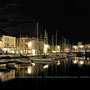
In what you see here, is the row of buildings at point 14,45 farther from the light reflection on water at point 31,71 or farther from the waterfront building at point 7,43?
the light reflection on water at point 31,71

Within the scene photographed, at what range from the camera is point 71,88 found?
1856 cm

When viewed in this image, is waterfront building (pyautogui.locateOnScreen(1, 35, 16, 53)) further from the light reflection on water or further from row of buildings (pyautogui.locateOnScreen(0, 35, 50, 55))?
the light reflection on water

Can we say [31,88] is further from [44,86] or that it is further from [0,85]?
[0,85]

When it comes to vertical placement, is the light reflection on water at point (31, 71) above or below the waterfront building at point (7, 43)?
below

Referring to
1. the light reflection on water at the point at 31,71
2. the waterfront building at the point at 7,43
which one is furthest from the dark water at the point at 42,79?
the waterfront building at the point at 7,43

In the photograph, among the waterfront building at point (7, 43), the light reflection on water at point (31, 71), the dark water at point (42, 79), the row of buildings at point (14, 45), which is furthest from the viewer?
the waterfront building at point (7, 43)

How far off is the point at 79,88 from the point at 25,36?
8029 cm

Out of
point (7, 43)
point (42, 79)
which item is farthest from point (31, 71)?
point (7, 43)

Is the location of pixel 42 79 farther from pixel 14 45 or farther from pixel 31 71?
pixel 14 45

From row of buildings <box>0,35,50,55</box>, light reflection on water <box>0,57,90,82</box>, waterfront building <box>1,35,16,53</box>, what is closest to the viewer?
light reflection on water <box>0,57,90,82</box>

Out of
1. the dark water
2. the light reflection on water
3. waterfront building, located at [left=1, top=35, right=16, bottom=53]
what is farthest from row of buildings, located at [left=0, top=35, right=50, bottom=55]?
the dark water

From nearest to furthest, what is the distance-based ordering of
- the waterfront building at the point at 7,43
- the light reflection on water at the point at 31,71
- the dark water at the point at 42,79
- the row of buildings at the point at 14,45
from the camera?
the dark water at the point at 42,79 < the light reflection on water at the point at 31,71 < the row of buildings at the point at 14,45 < the waterfront building at the point at 7,43

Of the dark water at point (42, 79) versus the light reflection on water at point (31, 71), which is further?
the light reflection on water at point (31, 71)

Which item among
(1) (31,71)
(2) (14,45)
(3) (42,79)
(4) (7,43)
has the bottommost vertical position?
(3) (42,79)
